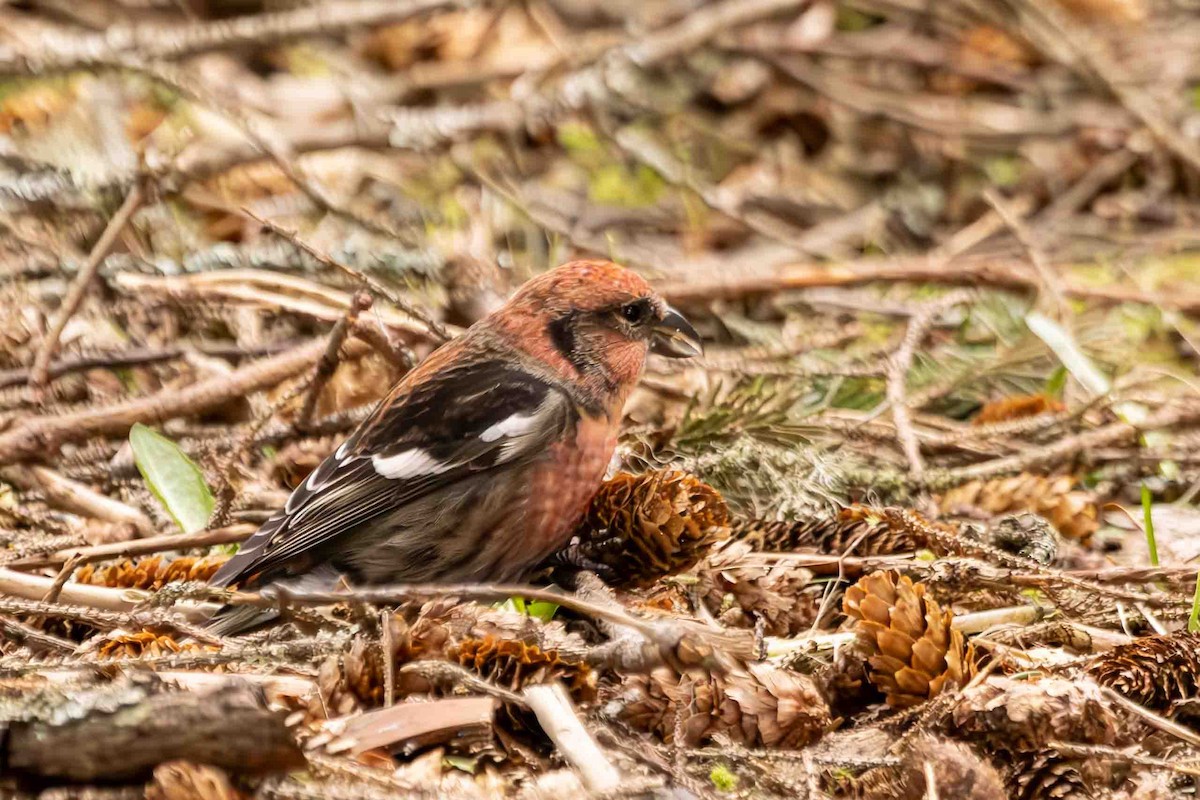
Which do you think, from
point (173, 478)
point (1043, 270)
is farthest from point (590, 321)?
point (1043, 270)

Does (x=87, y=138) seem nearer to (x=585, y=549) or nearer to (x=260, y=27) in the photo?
(x=260, y=27)

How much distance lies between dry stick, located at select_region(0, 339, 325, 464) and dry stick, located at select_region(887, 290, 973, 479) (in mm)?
1506

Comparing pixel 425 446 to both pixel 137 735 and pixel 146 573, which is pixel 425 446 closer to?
pixel 146 573

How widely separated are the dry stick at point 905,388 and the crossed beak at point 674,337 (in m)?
0.55

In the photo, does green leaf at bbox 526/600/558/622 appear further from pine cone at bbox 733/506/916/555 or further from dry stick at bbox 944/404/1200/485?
dry stick at bbox 944/404/1200/485

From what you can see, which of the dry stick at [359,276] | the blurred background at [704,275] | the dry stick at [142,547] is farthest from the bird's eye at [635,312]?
the dry stick at [142,547]

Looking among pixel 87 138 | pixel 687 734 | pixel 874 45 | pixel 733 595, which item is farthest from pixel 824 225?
pixel 687 734

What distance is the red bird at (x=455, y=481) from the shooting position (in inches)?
116

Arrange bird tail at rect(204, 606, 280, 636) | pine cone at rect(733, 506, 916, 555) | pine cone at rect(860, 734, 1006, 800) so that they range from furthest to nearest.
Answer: pine cone at rect(733, 506, 916, 555) → bird tail at rect(204, 606, 280, 636) → pine cone at rect(860, 734, 1006, 800)

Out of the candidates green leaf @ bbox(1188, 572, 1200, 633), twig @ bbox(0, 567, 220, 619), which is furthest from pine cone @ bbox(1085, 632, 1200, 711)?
twig @ bbox(0, 567, 220, 619)

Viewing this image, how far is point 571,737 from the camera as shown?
2041 millimetres

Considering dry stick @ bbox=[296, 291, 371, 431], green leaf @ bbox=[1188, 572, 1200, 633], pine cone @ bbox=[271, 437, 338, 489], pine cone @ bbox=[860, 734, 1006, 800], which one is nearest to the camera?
pine cone @ bbox=[860, 734, 1006, 800]

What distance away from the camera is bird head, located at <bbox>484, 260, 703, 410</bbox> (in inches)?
129

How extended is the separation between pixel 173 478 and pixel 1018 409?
224 centimetres
